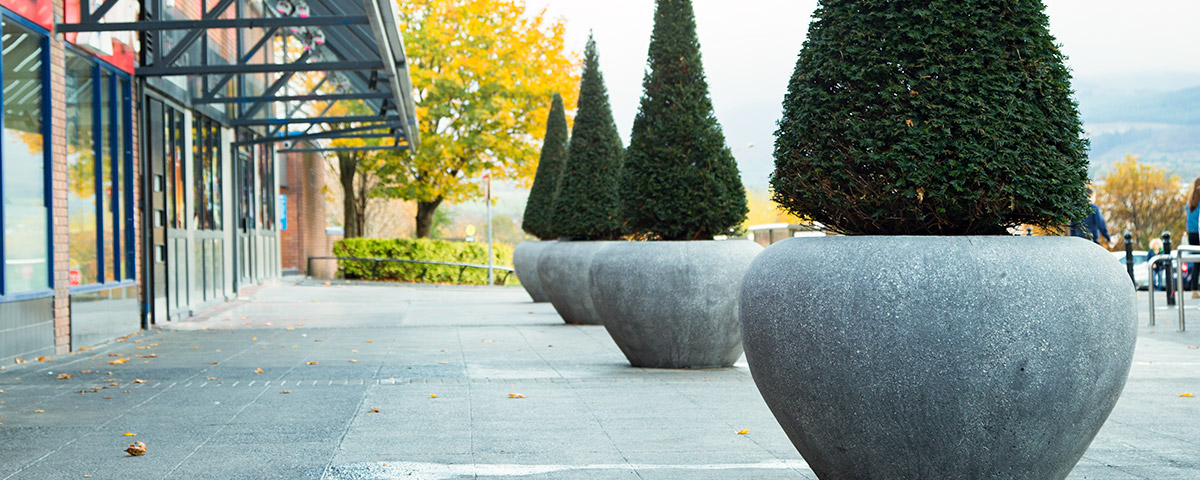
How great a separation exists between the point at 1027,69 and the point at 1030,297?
1.00 meters

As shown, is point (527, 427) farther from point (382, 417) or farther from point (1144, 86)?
point (1144, 86)

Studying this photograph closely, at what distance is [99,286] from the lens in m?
11.0

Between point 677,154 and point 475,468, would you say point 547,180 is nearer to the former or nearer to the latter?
point 677,154

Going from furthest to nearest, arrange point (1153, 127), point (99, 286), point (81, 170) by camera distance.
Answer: point (1153, 127) → point (99, 286) → point (81, 170)

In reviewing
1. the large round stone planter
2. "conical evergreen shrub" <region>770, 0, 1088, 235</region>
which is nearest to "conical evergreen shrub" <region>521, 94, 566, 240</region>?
the large round stone planter

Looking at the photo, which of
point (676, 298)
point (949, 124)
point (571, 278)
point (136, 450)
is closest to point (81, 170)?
point (571, 278)

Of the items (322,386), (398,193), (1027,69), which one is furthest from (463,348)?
(398,193)

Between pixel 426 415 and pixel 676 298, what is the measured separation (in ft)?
8.37

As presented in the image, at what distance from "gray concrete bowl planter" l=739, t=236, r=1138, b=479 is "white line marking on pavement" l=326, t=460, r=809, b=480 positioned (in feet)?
3.10

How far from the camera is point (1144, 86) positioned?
483 feet

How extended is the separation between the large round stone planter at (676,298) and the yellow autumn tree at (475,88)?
2202 centimetres

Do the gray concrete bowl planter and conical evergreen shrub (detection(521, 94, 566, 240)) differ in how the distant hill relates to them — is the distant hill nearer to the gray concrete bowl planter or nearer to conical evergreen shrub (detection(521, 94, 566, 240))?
conical evergreen shrub (detection(521, 94, 566, 240))

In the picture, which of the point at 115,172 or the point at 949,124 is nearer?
the point at 949,124

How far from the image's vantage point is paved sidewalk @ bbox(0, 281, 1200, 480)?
4.93m
